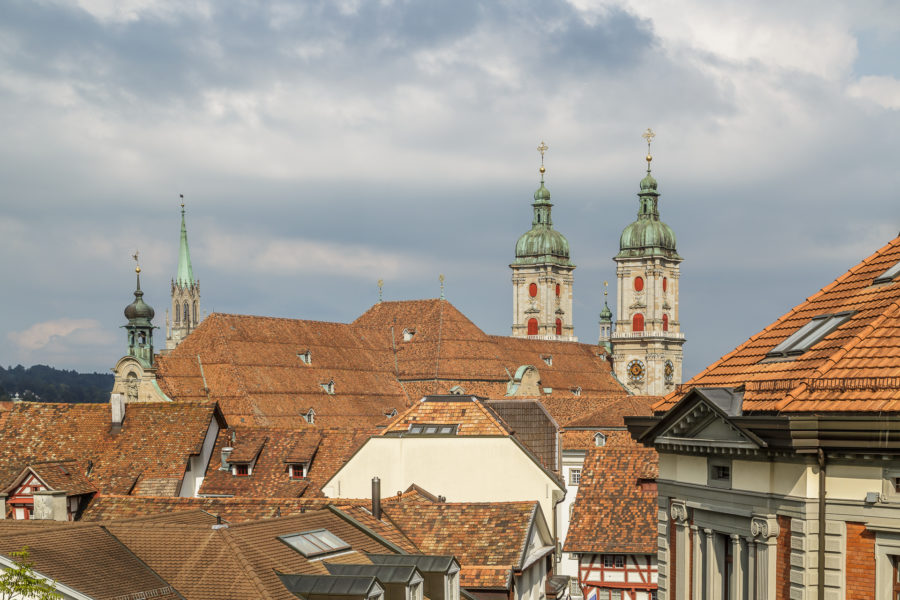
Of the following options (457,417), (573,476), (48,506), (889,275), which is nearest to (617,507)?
(457,417)

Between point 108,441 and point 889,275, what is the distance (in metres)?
44.1

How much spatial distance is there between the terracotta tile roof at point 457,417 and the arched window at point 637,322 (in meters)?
118

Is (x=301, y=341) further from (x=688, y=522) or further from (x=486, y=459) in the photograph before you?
(x=688, y=522)

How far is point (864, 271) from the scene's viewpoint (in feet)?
72.3

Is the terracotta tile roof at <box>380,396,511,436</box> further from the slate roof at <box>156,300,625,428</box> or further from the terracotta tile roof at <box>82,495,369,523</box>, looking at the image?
the slate roof at <box>156,300,625,428</box>

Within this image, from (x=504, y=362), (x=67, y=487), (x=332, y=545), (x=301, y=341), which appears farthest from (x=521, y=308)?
(x=332, y=545)

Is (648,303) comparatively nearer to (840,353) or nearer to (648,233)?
(648,233)

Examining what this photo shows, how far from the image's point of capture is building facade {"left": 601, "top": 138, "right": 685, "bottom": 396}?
163 m

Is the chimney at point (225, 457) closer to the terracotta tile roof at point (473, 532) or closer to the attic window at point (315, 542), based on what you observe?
the terracotta tile roof at point (473, 532)

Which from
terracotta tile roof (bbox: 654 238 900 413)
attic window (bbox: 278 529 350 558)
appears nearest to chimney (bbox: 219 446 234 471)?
attic window (bbox: 278 529 350 558)

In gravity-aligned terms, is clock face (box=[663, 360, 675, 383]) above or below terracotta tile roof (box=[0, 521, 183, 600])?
above

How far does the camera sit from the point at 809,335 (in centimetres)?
2047

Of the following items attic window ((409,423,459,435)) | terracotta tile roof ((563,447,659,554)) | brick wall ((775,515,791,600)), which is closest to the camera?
brick wall ((775,515,791,600))

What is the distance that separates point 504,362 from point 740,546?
94.2 metres
